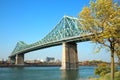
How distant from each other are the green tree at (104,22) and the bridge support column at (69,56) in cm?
7735

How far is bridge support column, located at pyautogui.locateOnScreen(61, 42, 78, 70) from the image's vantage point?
10019 cm

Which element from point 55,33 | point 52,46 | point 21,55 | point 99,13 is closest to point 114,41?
point 99,13

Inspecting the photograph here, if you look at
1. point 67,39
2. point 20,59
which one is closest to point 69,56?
point 67,39

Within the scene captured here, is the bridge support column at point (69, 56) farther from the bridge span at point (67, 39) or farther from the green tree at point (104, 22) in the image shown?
the green tree at point (104, 22)

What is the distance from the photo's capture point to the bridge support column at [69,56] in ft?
329

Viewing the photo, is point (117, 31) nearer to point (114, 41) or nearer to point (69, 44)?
point (114, 41)

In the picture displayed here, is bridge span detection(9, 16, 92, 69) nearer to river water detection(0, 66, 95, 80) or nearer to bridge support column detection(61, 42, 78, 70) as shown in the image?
bridge support column detection(61, 42, 78, 70)

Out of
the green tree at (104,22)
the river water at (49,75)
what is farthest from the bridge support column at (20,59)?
the green tree at (104,22)

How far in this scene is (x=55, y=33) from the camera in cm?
12738

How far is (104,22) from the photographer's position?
21.5 m

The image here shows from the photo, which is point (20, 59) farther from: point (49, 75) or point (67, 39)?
point (49, 75)

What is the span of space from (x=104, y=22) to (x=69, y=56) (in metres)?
80.8

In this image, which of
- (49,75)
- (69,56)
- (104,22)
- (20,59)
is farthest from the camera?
(20,59)

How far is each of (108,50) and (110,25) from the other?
2.41 meters
